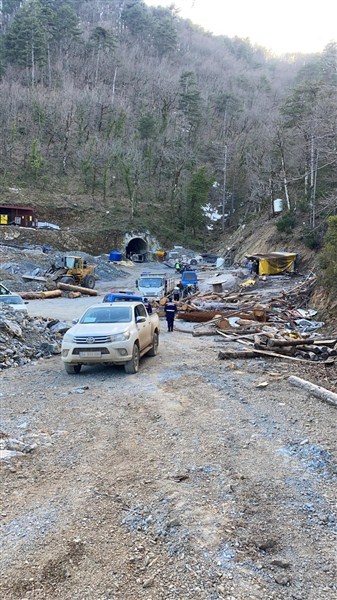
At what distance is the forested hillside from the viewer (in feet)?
182

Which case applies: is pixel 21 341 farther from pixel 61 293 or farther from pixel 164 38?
pixel 164 38

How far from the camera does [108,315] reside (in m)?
12.0

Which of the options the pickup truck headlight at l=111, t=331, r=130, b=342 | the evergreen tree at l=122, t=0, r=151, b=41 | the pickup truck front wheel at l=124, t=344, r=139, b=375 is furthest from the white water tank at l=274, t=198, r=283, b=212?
the evergreen tree at l=122, t=0, r=151, b=41

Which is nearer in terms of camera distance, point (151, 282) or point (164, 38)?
point (151, 282)

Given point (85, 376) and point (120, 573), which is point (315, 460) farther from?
point (85, 376)

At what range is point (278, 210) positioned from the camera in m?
51.1

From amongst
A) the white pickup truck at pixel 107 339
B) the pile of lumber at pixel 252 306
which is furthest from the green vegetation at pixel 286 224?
the white pickup truck at pixel 107 339

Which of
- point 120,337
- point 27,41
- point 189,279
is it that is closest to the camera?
point 120,337

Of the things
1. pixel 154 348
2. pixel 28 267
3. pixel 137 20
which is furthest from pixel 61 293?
pixel 137 20

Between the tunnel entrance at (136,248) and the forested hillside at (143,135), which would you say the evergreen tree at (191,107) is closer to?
the forested hillside at (143,135)

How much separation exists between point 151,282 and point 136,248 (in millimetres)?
36040

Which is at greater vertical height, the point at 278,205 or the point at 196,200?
the point at 278,205

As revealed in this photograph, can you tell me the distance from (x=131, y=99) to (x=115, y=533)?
103616mm

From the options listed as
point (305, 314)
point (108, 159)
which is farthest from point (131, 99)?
point (305, 314)
